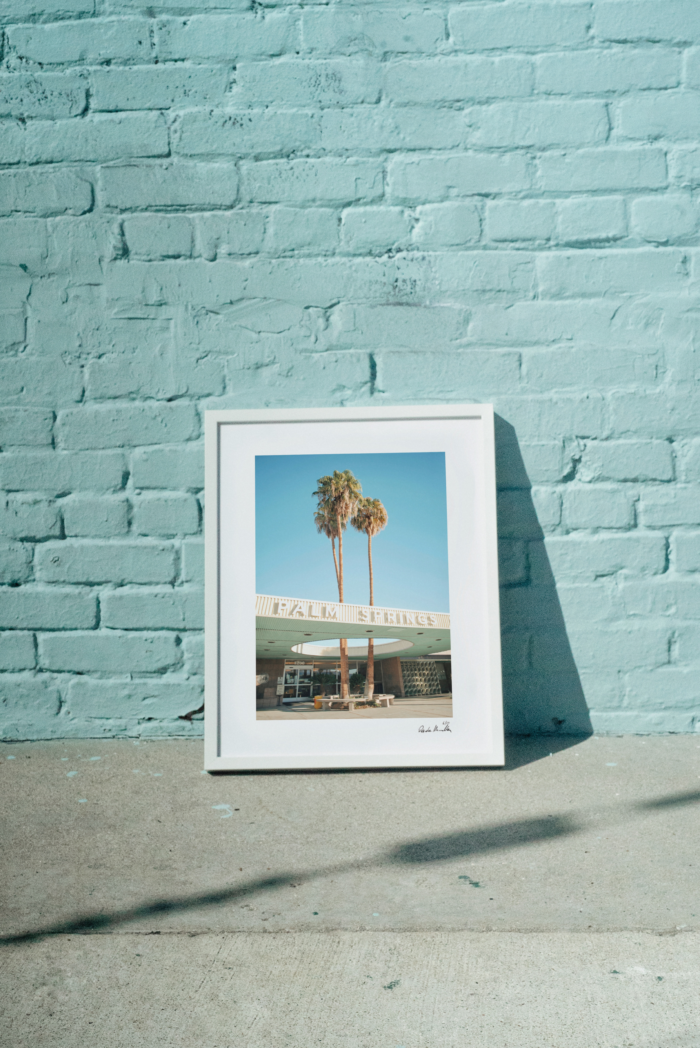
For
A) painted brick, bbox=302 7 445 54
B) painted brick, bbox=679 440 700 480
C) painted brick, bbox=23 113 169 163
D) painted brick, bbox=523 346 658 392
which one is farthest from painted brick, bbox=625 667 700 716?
painted brick, bbox=23 113 169 163

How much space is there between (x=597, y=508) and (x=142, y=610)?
1124 millimetres

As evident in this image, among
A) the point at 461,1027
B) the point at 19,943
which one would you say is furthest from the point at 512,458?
the point at 19,943

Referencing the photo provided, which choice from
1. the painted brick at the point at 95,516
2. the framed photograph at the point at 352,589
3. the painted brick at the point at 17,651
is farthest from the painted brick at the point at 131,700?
the painted brick at the point at 95,516

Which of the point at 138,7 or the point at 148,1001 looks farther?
the point at 138,7

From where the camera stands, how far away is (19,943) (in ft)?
3.26

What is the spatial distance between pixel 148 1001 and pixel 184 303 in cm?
146

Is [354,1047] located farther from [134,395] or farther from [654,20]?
[654,20]

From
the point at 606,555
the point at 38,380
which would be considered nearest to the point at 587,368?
the point at 606,555

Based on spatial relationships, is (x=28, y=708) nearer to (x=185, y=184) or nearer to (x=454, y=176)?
(x=185, y=184)

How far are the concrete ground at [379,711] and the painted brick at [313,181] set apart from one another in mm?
1190

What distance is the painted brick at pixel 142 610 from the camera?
1818mm

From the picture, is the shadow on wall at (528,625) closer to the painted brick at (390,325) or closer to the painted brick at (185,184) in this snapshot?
the painted brick at (390,325)

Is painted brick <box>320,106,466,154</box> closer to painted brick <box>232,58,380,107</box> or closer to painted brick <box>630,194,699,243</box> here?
painted brick <box>232,58,380,107</box>

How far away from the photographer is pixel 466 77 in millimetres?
1816
